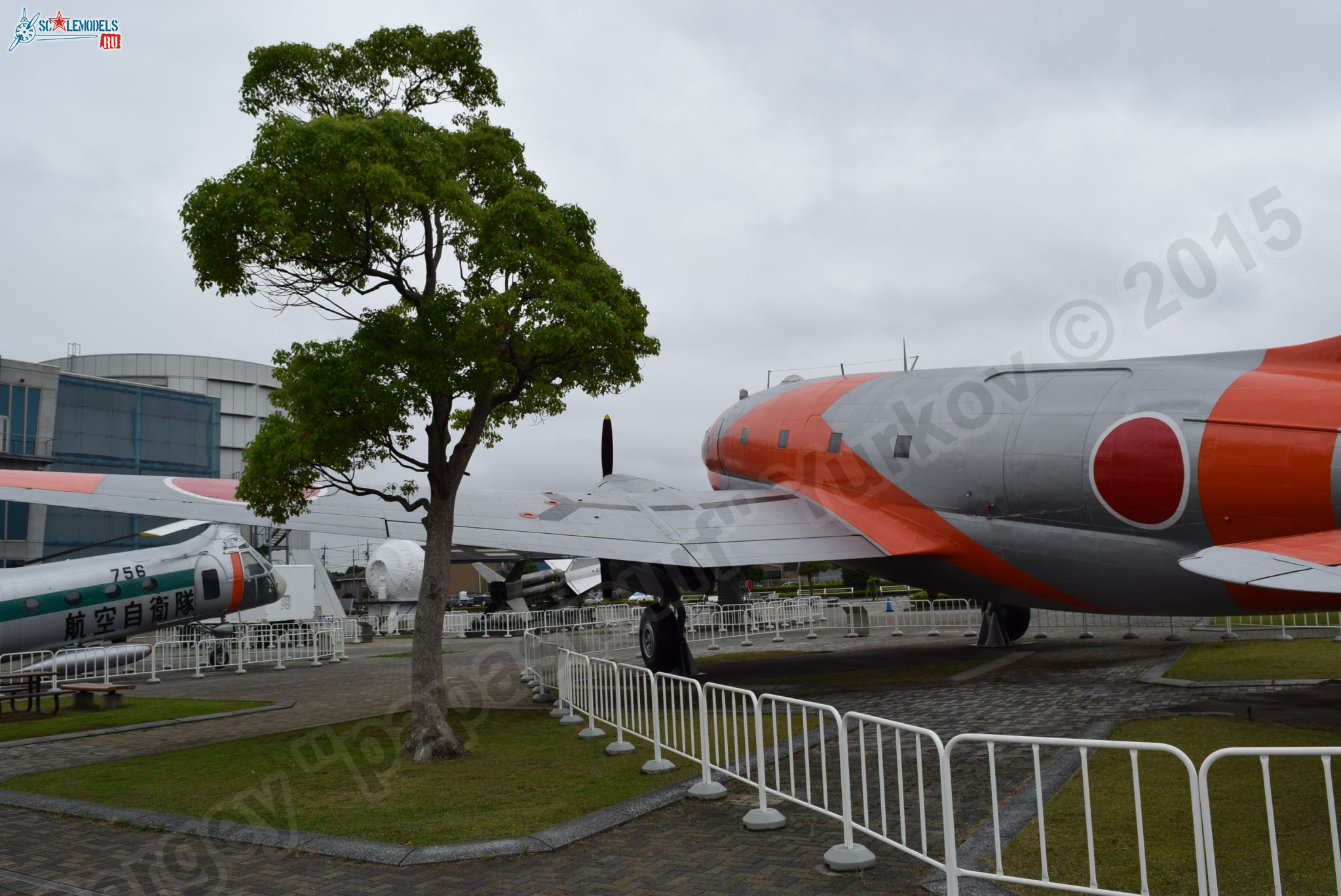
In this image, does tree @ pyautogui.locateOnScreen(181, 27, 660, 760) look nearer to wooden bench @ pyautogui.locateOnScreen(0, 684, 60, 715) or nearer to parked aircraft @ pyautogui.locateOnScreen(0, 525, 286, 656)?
wooden bench @ pyautogui.locateOnScreen(0, 684, 60, 715)

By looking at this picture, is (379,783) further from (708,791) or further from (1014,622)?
(1014,622)

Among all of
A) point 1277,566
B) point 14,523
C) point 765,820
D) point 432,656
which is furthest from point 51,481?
point 14,523

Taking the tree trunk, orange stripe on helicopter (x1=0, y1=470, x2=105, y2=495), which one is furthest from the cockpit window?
the tree trunk

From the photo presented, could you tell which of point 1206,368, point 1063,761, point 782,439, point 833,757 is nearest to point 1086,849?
point 1063,761

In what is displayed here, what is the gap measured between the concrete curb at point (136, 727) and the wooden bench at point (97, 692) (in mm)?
2248

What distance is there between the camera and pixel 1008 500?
477 inches

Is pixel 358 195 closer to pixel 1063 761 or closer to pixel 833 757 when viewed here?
pixel 833 757

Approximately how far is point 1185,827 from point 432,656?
7807mm

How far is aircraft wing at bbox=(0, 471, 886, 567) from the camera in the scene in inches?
441

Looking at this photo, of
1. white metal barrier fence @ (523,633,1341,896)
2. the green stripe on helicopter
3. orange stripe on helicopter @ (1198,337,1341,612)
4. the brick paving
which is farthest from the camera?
the green stripe on helicopter

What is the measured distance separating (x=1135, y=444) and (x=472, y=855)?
879 centimetres

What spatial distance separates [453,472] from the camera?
35.7 feet

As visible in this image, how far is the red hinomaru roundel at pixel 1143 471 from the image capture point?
1009 centimetres

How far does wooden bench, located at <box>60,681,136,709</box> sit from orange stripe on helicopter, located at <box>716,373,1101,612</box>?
43.3ft
